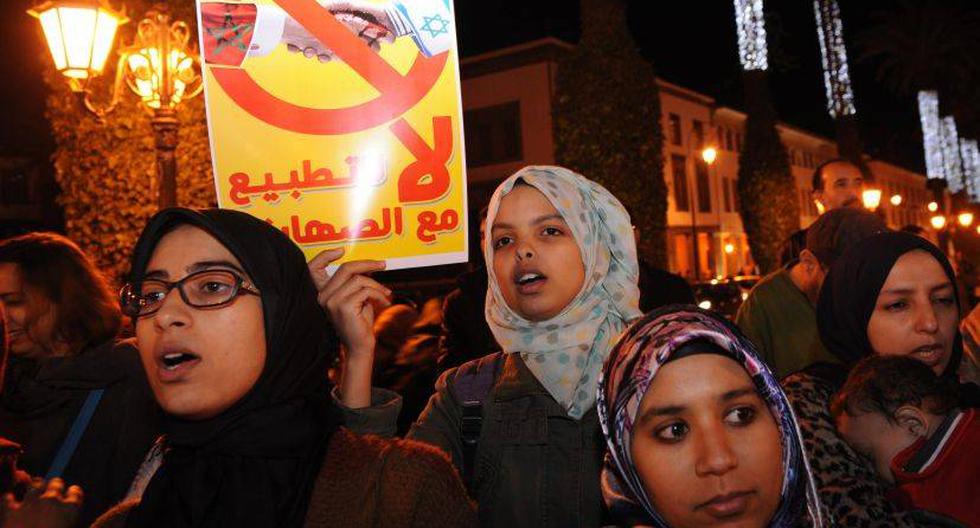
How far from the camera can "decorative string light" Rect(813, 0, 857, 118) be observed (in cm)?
2695

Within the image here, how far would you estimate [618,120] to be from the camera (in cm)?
1280

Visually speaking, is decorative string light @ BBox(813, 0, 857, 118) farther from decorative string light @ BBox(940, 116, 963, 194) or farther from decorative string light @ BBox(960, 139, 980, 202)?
decorative string light @ BBox(960, 139, 980, 202)

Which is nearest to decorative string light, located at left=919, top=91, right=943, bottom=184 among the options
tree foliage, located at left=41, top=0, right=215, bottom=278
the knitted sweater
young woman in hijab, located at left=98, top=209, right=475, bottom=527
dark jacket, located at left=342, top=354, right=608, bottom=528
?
tree foliage, located at left=41, top=0, right=215, bottom=278

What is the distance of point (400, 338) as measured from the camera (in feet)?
16.9

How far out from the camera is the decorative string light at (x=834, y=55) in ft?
88.4

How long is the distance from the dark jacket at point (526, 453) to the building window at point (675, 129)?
131ft

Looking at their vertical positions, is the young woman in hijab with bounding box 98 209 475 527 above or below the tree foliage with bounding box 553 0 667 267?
below

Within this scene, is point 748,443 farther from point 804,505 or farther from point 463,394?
point 463,394

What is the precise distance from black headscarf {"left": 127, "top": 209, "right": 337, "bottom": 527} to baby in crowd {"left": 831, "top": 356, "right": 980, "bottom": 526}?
5.51 feet

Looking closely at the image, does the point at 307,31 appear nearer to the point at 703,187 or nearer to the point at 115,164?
the point at 115,164

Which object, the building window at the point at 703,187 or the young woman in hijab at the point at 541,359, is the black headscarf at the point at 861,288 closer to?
the young woman in hijab at the point at 541,359

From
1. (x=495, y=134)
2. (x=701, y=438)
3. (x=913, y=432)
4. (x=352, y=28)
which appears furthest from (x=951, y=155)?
(x=701, y=438)

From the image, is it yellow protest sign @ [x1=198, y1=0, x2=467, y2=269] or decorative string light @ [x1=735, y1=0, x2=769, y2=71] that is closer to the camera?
yellow protest sign @ [x1=198, y1=0, x2=467, y2=269]

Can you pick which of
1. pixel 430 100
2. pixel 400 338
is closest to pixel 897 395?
pixel 430 100
